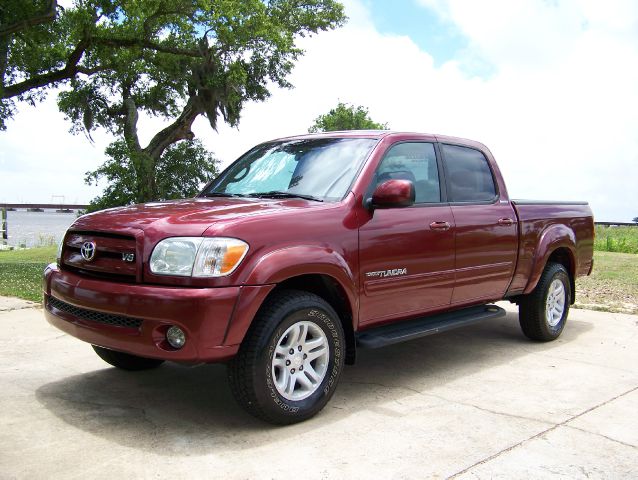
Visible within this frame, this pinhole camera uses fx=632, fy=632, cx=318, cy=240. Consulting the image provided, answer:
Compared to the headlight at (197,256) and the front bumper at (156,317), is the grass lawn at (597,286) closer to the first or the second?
the front bumper at (156,317)

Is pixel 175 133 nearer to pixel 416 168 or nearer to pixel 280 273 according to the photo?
pixel 416 168

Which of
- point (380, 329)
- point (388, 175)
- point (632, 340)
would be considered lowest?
point (632, 340)

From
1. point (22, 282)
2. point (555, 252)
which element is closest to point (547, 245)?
point (555, 252)

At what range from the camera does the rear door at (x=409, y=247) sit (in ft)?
14.4

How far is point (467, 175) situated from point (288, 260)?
2.46 meters

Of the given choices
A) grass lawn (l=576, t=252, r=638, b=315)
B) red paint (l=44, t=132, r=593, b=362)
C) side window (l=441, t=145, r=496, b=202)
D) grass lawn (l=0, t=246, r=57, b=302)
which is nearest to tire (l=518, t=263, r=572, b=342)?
red paint (l=44, t=132, r=593, b=362)

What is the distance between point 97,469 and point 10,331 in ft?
12.4

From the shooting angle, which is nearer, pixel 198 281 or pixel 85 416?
pixel 198 281

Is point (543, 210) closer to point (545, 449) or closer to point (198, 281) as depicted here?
point (545, 449)

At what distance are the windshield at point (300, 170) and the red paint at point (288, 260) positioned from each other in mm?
136

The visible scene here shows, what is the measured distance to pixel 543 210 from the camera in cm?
619

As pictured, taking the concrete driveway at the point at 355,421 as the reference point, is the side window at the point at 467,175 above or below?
above

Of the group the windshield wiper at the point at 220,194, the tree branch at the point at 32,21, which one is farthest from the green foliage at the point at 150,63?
the windshield wiper at the point at 220,194

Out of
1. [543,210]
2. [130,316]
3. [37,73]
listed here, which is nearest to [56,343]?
[130,316]
